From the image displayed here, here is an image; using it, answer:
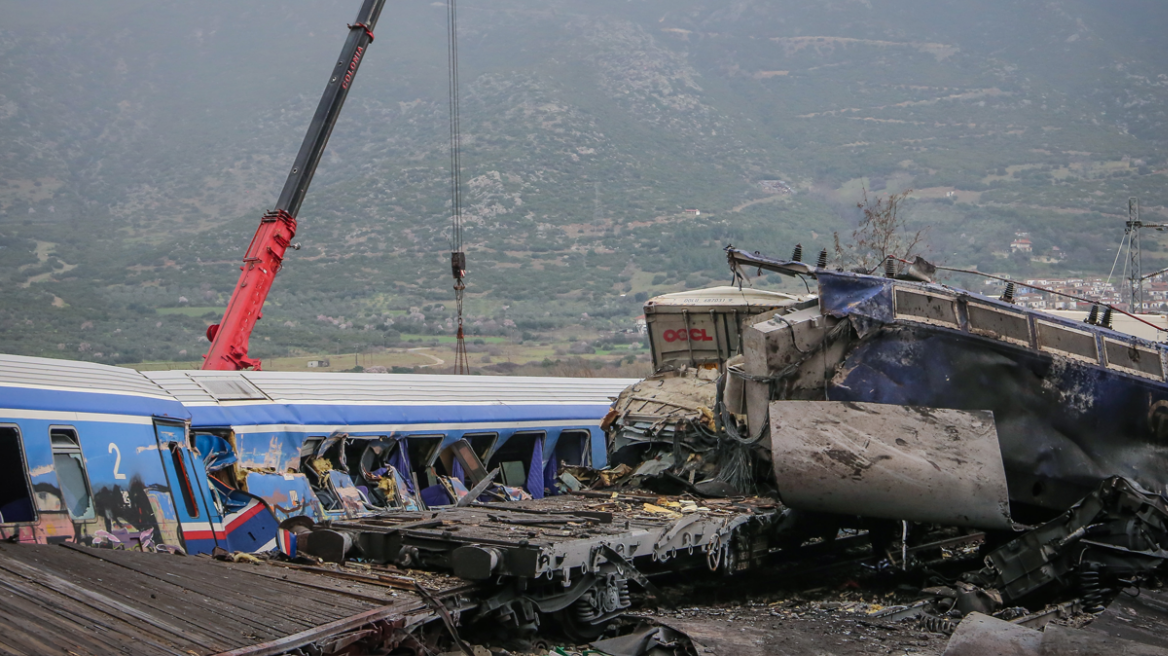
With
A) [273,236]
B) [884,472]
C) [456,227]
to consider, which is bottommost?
[884,472]

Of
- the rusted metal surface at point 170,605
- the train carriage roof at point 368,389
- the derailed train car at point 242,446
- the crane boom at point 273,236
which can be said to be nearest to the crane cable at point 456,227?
the train carriage roof at point 368,389

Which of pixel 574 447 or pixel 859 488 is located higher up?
pixel 859 488

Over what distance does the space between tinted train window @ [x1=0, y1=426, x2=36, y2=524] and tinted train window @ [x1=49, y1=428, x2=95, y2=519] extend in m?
0.30

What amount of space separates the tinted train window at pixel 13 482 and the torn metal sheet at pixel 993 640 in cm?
820

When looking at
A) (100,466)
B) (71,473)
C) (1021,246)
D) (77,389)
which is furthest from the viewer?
(1021,246)

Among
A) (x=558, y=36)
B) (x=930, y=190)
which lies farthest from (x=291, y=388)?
(x=558, y=36)

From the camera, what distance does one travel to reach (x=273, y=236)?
16.8 m

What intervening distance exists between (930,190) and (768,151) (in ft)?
49.9

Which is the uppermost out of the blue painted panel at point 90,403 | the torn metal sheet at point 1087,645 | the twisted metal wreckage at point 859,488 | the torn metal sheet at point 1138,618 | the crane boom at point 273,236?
the crane boom at point 273,236

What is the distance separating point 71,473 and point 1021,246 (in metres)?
63.4

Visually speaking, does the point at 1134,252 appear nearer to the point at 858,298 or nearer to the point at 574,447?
the point at 574,447

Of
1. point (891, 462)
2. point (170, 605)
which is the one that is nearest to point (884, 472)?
point (891, 462)

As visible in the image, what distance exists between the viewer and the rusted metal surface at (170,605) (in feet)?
17.1

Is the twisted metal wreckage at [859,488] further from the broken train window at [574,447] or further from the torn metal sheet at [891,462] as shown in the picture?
the broken train window at [574,447]
